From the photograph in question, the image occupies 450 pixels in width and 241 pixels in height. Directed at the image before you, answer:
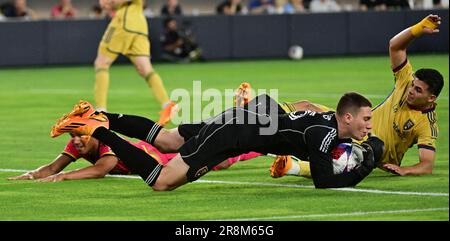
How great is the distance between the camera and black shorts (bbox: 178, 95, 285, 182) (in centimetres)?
1148

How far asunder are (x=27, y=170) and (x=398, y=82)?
424 centimetres

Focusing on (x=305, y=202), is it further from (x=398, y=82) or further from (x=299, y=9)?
(x=299, y=9)

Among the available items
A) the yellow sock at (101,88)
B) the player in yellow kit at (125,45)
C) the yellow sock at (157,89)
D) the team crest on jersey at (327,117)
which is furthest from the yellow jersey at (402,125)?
the yellow sock at (101,88)

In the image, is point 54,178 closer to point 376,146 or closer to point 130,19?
point 376,146

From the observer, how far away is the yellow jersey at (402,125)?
13141 mm

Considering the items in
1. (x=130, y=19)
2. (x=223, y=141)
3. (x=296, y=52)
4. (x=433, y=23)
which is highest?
(x=433, y=23)

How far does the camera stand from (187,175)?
458 inches

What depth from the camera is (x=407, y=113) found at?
43.2 feet

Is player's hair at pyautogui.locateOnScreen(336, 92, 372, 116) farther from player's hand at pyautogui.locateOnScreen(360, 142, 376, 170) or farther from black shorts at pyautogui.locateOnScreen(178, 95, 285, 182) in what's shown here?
black shorts at pyautogui.locateOnScreen(178, 95, 285, 182)

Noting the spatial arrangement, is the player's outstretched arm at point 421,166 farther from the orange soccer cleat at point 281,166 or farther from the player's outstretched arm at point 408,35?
the orange soccer cleat at point 281,166

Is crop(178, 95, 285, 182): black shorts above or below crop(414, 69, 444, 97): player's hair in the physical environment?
below

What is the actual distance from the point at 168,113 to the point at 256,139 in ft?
25.9

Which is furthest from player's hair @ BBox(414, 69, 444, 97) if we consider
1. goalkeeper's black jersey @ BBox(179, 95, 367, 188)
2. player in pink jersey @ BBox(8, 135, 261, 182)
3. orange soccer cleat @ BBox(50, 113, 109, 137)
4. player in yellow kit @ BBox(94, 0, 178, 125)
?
player in yellow kit @ BBox(94, 0, 178, 125)

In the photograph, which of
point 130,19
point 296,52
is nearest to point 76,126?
point 130,19
